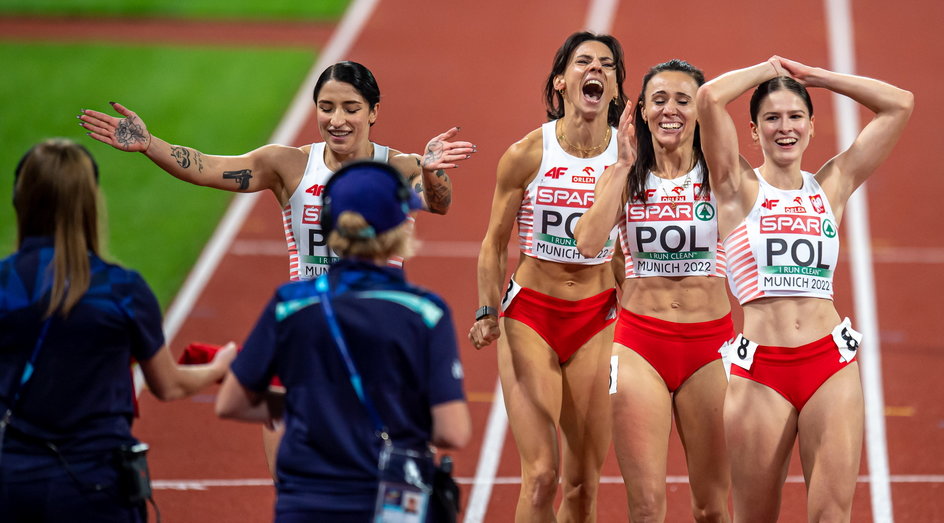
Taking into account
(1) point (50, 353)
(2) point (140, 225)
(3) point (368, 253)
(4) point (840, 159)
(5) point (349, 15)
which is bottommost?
(1) point (50, 353)

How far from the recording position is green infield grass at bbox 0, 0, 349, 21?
1994 centimetres

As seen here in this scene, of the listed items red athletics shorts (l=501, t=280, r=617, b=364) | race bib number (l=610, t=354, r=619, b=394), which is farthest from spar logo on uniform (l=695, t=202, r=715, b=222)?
race bib number (l=610, t=354, r=619, b=394)

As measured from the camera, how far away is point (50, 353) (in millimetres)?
4371

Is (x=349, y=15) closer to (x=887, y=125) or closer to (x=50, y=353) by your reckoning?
(x=887, y=125)

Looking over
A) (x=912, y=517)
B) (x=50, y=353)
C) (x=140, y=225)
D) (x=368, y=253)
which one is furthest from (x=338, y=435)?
(x=140, y=225)

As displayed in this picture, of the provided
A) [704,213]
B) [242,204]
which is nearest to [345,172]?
[704,213]

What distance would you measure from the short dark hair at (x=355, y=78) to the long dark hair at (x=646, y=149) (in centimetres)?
130

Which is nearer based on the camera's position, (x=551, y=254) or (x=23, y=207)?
(x=23, y=207)

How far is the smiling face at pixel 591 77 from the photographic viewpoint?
6.59m

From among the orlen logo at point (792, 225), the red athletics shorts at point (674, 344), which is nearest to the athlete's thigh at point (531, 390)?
the red athletics shorts at point (674, 344)

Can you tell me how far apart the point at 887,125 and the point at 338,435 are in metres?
3.04

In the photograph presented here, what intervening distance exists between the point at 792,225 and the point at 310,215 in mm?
2243

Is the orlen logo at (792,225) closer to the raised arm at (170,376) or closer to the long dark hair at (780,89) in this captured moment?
the long dark hair at (780,89)

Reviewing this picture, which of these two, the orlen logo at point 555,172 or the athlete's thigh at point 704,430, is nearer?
the athlete's thigh at point 704,430
